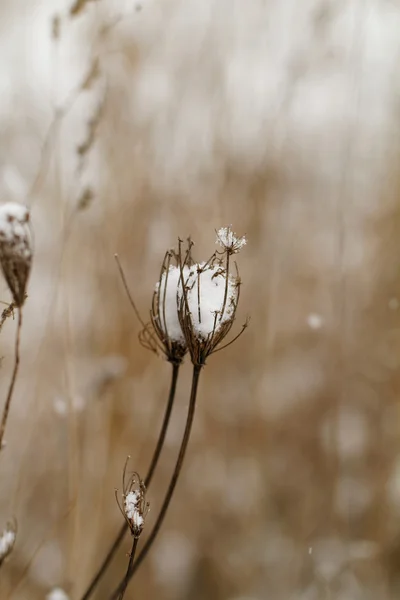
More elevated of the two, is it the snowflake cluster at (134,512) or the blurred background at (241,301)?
the blurred background at (241,301)

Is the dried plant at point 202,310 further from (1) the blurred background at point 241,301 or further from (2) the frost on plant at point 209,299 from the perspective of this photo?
(1) the blurred background at point 241,301

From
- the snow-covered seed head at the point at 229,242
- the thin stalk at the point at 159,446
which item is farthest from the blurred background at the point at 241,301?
the snow-covered seed head at the point at 229,242

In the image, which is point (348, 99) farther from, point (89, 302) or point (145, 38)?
point (89, 302)

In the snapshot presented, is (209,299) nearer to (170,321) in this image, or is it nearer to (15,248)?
(170,321)

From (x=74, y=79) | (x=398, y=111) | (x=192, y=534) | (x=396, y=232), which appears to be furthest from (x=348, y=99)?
(x=192, y=534)

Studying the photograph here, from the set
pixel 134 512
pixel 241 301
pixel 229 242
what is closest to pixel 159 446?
pixel 134 512

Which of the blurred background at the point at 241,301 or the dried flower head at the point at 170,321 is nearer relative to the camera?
the dried flower head at the point at 170,321

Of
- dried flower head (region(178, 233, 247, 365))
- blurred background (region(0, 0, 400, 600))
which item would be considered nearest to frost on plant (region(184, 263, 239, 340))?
dried flower head (region(178, 233, 247, 365))
